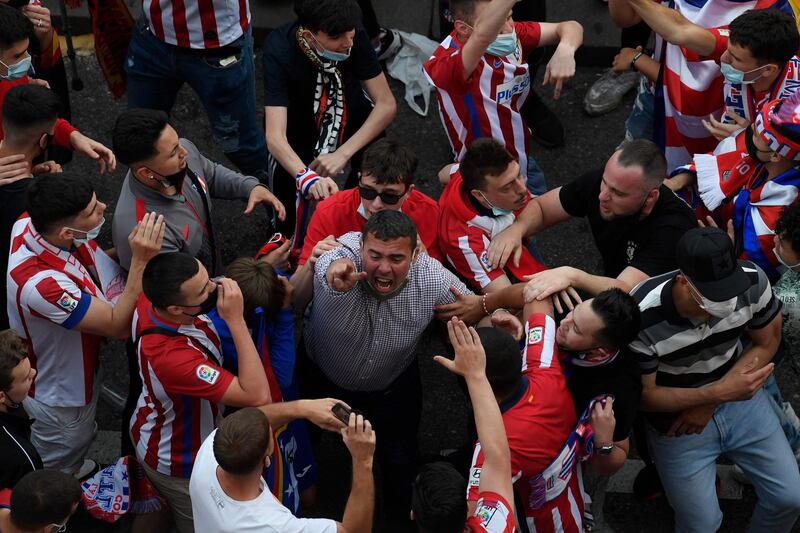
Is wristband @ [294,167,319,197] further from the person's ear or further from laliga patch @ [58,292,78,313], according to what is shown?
laliga patch @ [58,292,78,313]

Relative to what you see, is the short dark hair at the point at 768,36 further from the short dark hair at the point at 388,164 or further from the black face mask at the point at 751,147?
the short dark hair at the point at 388,164

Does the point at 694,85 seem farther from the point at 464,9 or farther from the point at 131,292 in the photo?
the point at 131,292

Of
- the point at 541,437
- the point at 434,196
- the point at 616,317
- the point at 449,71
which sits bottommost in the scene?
the point at 434,196

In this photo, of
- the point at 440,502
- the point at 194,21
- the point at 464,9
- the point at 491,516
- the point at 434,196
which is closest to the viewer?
the point at 440,502

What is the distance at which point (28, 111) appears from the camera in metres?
4.16

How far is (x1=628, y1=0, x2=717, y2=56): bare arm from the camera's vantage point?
457 cm

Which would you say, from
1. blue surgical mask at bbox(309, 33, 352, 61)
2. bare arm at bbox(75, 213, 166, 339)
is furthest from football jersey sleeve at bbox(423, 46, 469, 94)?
bare arm at bbox(75, 213, 166, 339)

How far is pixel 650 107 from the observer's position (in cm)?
534

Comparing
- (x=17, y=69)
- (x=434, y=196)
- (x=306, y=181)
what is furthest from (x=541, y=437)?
Result: (x=17, y=69)

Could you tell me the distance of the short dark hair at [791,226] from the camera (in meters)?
3.74

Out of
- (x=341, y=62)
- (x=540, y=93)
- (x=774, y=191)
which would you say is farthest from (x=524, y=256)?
(x=540, y=93)

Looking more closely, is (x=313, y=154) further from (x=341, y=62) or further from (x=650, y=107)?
(x=650, y=107)

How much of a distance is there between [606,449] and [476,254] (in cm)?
107

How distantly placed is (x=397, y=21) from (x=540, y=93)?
1245 millimetres
